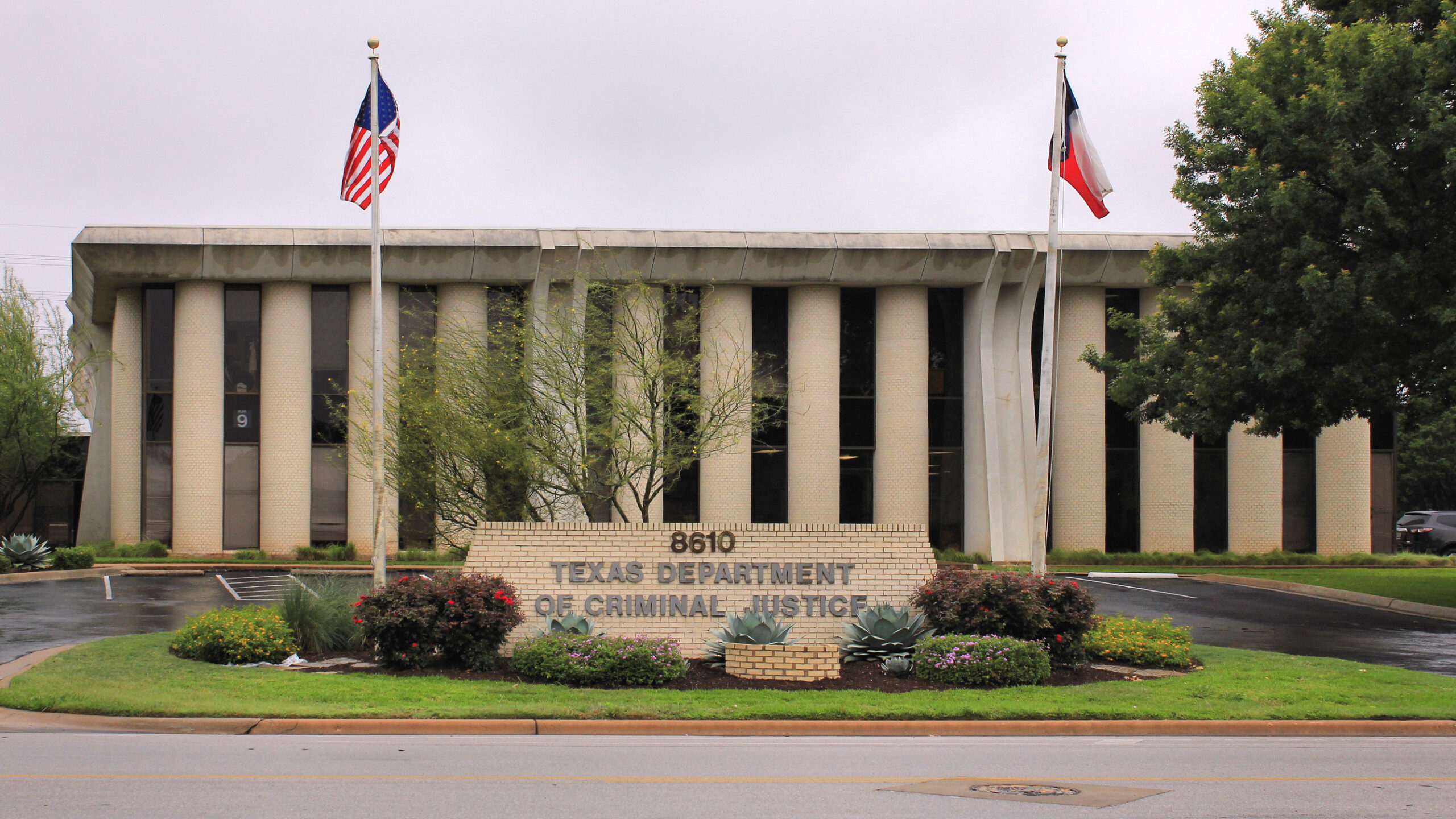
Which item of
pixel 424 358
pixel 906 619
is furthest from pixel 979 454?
pixel 906 619

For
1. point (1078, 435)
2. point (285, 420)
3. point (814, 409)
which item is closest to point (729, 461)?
point (814, 409)

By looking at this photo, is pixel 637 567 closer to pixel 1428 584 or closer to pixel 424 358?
pixel 424 358

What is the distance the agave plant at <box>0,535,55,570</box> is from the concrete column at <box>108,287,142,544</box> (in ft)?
19.8

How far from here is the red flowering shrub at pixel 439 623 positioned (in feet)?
Result: 50.3

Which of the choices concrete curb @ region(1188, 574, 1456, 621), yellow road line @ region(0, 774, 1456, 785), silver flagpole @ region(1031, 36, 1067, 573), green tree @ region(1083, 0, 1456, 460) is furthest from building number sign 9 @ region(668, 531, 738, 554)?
concrete curb @ region(1188, 574, 1456, 621)

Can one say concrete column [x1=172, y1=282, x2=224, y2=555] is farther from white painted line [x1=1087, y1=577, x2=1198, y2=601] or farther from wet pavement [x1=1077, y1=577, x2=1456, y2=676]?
wet pavement [x1=1077, y1=577, x2=1456, y2=676]

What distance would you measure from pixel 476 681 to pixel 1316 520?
31.4 m

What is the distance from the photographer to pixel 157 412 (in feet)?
122

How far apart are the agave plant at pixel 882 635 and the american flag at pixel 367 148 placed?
1009 cm

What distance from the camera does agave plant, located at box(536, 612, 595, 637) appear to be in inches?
620

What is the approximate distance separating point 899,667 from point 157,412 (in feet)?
96.7

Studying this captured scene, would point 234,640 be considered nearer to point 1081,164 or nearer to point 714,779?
point 714,779

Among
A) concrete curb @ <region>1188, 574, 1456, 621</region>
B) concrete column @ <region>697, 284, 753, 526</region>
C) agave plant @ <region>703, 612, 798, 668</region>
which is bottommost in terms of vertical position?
concrete curb @ <region>1188, 574, 1456, 621</region>

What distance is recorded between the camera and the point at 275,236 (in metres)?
35.1
